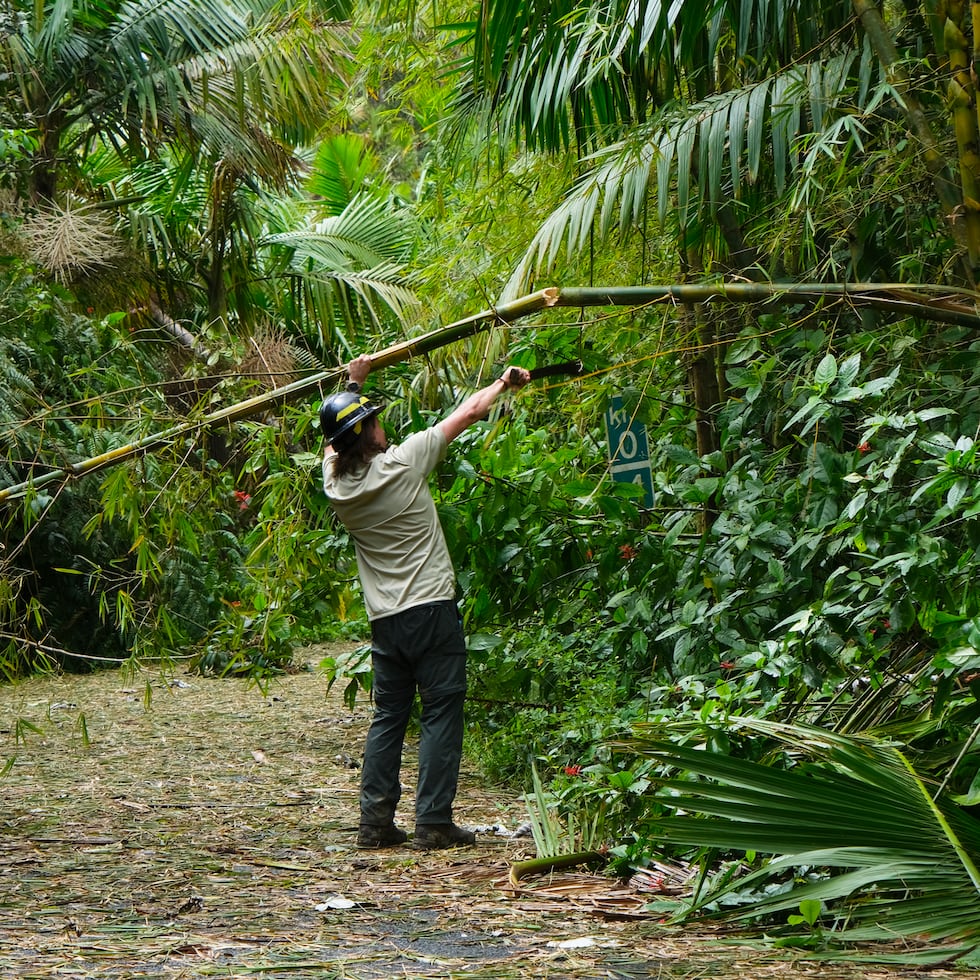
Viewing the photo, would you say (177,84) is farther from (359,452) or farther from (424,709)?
(424,709)

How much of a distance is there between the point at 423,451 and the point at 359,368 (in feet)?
1.44

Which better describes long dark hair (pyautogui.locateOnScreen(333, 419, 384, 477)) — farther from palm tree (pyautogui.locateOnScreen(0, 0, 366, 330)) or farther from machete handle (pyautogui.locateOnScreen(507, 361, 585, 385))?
palm tree (pyautogui.locateOnScreen(0, 0, 366, 330))

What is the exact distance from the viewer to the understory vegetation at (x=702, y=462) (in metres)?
3.46

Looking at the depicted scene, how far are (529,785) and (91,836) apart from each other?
2063mm

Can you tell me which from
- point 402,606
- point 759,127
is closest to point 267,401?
point 402,606

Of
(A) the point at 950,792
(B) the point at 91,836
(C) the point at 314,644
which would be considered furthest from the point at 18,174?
(A) the point at 950,792

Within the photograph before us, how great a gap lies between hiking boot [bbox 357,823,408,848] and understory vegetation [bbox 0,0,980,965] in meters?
0.62

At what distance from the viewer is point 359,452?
502cm

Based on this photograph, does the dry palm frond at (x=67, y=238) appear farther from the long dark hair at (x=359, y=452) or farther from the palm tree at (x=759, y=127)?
the long dark hair at (x=359, y=452)

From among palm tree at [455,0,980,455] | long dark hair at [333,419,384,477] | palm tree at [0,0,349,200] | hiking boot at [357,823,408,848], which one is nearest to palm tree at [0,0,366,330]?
palm tree at [0,0,349,200]

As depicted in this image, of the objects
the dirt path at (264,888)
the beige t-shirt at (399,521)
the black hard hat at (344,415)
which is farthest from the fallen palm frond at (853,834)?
the black hard hat at (344,415)

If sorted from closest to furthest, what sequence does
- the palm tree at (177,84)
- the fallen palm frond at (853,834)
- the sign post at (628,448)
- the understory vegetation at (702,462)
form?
the fallen palm frond at (853,834), the understory vegetation at (702,462), the sign post at (628,448), the palm tree at (177,84)

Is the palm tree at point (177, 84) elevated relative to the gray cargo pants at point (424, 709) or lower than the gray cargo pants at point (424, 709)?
elevated

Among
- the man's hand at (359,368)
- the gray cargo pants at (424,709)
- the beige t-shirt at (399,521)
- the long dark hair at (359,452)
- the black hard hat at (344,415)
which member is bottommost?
the gray cargo pants at (424,709)
